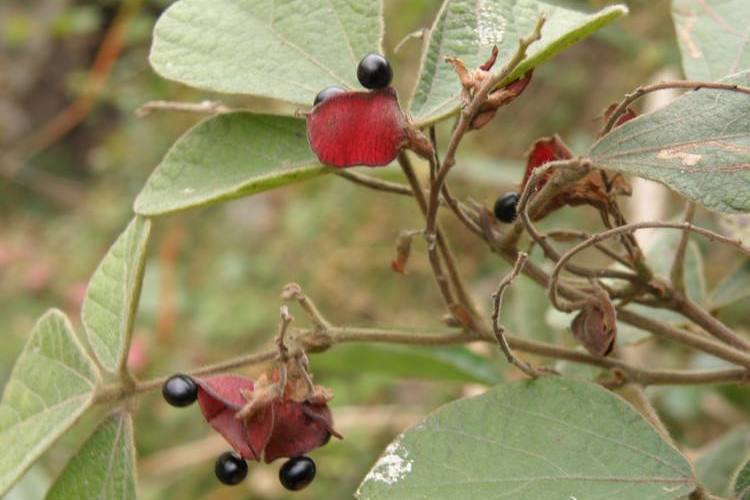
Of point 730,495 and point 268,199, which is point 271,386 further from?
point 268,199

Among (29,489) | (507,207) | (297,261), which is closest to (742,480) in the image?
(507,207)

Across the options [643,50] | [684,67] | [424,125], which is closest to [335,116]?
[424,125]

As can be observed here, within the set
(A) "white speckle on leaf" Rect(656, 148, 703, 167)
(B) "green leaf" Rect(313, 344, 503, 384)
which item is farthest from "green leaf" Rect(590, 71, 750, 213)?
(B) "green leaf" Rect(313, 344, 503, 384)

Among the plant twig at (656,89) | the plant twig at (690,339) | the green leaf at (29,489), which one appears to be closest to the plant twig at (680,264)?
the plant twig at (690,339)

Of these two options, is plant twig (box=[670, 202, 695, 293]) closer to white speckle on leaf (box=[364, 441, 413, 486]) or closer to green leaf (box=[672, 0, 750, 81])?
green leaf (box=[672, 0, 750, 81])

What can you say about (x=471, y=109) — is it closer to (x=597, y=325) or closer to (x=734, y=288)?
(x=597, y=325)

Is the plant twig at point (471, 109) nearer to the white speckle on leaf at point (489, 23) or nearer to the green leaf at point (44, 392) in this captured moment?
the white speckle on leaf at point (489, 23)
